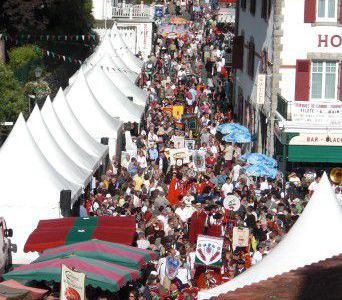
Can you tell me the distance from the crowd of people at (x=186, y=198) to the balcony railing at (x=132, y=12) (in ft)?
57.7

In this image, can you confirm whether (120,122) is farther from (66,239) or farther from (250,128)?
(66,239)

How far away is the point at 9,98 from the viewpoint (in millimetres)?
42812

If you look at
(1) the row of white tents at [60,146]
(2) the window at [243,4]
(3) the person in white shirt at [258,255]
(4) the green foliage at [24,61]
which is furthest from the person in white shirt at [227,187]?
(2) the window at [243,4]

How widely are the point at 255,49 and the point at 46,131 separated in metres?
17.8

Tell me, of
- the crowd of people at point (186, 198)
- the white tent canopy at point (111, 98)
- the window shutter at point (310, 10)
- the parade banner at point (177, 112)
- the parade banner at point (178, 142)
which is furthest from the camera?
the parade banner at point (177, 112)

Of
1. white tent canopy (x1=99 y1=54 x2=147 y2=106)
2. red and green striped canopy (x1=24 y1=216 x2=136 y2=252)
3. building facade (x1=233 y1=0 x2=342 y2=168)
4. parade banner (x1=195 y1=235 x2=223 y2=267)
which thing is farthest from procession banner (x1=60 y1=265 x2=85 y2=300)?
white tent canopy (x1=99 y1=54 x2=147 y2=106)

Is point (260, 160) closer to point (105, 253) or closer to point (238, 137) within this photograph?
point (238, 137)

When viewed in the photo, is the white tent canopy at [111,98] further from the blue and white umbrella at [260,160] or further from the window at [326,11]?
the blue and white umbrella at [260,160]

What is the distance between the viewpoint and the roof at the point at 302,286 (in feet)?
41.0

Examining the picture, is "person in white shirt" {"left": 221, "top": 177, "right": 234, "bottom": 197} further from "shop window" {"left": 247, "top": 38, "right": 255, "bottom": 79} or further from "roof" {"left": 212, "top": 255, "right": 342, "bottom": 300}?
"roof" {"left": 212, "top": 255, "right": 342, "bottom": 300}

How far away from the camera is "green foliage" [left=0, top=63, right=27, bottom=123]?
42562 millimetres

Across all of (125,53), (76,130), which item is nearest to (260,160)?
(76,130)

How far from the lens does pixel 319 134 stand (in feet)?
131

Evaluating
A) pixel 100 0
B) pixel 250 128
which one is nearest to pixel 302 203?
pixel 250 128
